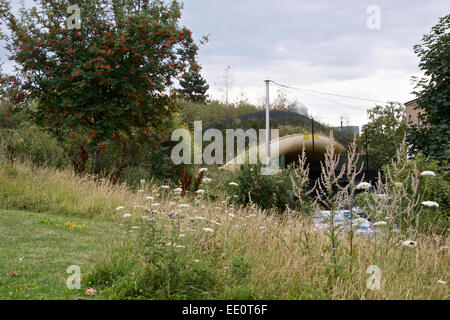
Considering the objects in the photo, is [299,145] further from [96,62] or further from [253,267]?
[253,267]

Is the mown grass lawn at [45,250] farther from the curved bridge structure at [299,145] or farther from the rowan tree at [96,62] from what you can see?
the curved bridge structure at [299,145]

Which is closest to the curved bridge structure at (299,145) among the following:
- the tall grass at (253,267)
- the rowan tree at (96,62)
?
the rowan tree at (96,62)

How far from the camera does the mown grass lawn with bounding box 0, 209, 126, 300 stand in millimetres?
3695

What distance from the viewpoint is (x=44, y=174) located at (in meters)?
9.30

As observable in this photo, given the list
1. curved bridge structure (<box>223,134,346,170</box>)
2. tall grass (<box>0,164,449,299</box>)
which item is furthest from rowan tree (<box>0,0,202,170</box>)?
curved bridge structure (<box>223,134,346,170</box>)

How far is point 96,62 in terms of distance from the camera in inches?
383

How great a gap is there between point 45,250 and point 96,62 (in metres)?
5.96

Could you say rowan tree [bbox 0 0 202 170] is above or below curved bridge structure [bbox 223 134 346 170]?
above

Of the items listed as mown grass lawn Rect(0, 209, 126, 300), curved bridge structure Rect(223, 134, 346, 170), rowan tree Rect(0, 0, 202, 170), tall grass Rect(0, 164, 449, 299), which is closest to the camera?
tall grass Rect(0, 164, 449, 299)

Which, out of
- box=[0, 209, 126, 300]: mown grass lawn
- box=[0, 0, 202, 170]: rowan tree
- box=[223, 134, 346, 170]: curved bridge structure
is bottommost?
box=[0, 209, 126, 300]: mown grass lawn

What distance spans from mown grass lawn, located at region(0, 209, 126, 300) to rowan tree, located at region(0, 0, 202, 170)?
340 centimetres

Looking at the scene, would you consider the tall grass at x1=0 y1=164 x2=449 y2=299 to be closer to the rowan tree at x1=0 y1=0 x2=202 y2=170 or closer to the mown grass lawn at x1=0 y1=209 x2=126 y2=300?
the mown grass lawn at x1=0 y1=209 x2=126 y2=300

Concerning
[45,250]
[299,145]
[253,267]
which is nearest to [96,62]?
[45,250]
